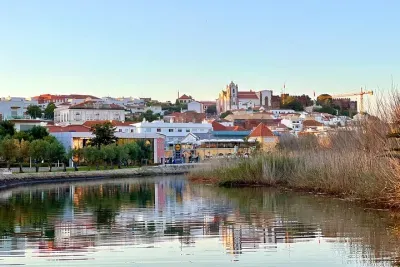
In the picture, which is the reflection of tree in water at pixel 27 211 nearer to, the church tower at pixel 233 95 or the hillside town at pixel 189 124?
the hillside town at pixel 189 124

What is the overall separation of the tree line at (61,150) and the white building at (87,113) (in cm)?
3241

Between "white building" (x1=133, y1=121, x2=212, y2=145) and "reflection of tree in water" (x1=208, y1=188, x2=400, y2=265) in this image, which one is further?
"white building" (x1=133, y1=121, x2=212, y2=145)

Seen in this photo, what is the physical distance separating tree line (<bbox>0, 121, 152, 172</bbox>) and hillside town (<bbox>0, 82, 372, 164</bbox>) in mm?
2976

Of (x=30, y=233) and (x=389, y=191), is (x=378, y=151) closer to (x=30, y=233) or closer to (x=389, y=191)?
(x=389, y=191)

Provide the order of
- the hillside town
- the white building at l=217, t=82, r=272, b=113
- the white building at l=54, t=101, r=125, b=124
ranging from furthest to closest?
the white building at l=217, t=82, r=272, b=113 < the white building at l=54, t=101, r=125, b=124 < the hillside town

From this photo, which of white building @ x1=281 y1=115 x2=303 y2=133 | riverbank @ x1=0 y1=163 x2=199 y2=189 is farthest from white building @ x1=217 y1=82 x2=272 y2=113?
riverbank @ x1=0 y1=163 x2=199 y2=189

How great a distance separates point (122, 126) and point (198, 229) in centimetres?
7678

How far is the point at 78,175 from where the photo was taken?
61156 mm

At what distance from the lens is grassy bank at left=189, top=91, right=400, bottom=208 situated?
78.0 feet

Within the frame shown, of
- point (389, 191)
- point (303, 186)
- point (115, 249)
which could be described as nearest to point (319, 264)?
point (115, 249)

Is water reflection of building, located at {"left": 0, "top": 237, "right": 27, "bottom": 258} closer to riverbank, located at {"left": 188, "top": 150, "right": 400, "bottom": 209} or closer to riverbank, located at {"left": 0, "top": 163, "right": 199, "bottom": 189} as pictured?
riverbank, located at {"left": 188, "top": 150, "right": 400, "bottom": 209}

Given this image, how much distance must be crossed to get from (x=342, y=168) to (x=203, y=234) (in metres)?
13.1

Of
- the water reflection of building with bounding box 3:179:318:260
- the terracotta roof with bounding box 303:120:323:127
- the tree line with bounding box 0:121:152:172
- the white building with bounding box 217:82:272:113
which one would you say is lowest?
the water reflection of building with bounding box 3:179:318:260

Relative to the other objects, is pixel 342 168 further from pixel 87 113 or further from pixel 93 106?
pixel 93 106
